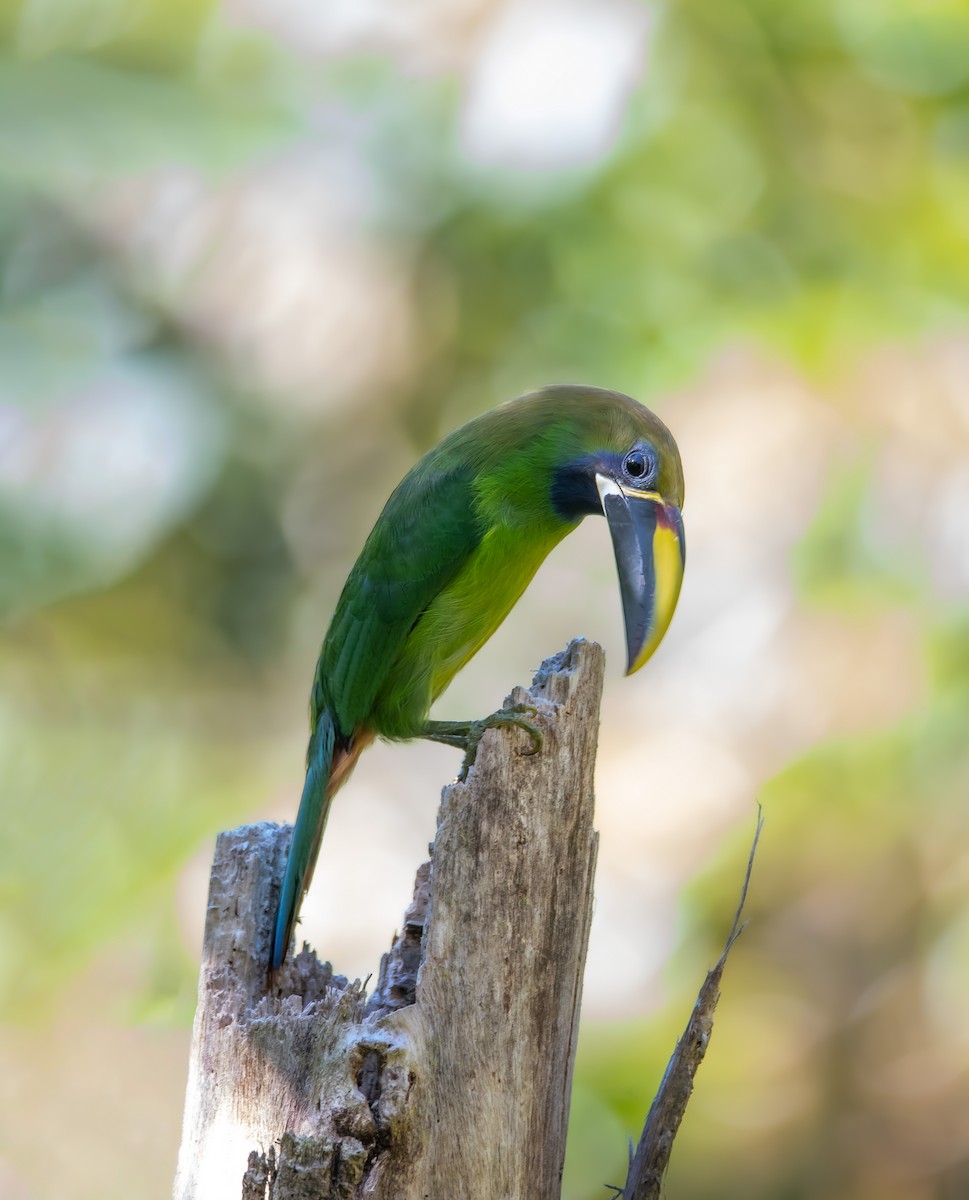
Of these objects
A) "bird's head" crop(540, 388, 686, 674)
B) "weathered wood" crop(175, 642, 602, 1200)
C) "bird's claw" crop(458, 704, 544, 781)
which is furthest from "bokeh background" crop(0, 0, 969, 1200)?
"bird's claw" crop(458, 704, 544, 781)

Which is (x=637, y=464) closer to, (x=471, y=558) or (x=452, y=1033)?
(x=471, y=558)

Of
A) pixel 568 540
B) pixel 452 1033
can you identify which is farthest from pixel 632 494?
pixel 568 540

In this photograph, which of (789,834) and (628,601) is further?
(789,834)

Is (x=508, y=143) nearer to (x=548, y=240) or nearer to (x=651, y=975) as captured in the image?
(x=548, y=240)

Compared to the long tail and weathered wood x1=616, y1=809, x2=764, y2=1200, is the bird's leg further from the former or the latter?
weathered wood x1=616, y1=809, x2=764, y2=1200

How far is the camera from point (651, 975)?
6.59 meters

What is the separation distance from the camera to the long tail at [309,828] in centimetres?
297

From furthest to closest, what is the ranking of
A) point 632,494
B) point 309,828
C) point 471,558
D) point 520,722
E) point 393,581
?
point 393,581, point 471,558, point 309,828, point 632,494, point 520,722

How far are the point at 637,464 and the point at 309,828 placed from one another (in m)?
1.23

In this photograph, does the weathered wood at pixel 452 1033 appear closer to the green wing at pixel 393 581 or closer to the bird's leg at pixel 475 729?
the bird's leg at pixel 475 729

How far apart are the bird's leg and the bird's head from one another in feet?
0.90

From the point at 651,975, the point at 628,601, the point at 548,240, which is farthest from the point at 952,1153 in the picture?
the point at 548,240

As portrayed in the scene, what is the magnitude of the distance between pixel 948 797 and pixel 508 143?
4.52m

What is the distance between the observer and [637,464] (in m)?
3.09
